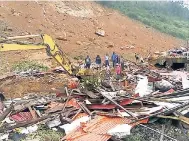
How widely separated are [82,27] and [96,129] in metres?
24.4

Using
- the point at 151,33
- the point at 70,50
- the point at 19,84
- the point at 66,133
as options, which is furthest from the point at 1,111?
the point at 151,33

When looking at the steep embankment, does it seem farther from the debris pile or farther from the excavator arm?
the debris pile

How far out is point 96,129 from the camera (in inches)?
435

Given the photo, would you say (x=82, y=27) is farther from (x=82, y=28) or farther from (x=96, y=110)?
(x=96, y=110)

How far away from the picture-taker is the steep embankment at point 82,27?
3106 cm

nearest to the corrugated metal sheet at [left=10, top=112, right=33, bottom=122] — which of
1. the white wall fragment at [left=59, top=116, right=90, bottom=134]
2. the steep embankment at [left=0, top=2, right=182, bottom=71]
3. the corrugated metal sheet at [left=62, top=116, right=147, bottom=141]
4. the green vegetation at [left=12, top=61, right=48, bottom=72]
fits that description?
the white wall fragment at [left=59, top=116, right=90, bottom=134]

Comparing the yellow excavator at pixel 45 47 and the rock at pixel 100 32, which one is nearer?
the yellow excavator at pixel 45 47

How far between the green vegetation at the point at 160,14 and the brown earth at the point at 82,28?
1.15m

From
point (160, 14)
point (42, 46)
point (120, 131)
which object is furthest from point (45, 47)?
point (160, 14)

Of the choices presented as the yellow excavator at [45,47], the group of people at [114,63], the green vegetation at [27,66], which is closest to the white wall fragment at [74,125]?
the yellow excavator at [45,47]

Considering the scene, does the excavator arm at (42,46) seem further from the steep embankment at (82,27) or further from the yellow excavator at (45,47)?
the steep embankment at (82,27)

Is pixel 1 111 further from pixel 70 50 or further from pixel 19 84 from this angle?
pixel 70 50

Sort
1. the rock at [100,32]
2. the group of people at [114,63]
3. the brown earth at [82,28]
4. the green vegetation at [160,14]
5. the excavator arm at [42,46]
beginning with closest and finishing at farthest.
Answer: the excavator arm at [42,46] < the group of people at [114,63] < the brown earth at [82,28] < the rock at [100,32] < the green vegetation at [160,14]

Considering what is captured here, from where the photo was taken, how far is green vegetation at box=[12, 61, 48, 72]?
21.4m
